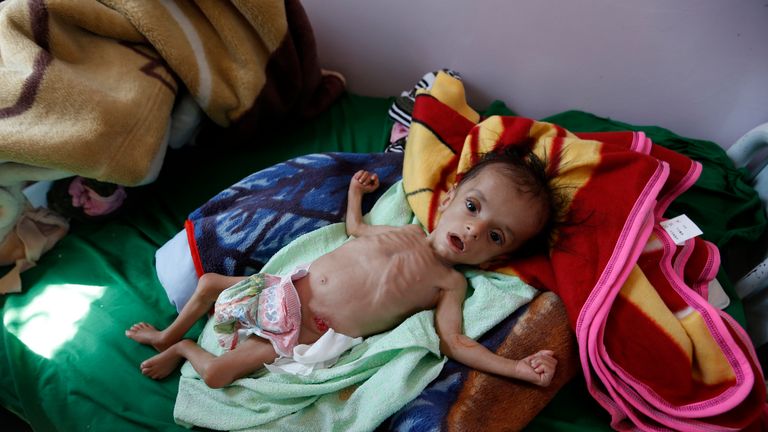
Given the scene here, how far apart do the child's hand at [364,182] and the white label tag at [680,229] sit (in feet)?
2.19

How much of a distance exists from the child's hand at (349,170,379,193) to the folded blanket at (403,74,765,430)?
109 millimetres

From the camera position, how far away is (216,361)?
3.11ft

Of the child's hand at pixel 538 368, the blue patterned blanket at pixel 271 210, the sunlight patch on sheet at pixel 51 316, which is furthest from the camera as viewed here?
the blue patterned blanket at pixel 271 210

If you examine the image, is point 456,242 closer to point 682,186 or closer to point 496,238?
point 496,238

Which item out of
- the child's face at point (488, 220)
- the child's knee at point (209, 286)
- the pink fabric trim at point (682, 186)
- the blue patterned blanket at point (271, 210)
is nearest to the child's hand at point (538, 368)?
the child's face at point (488, 220)

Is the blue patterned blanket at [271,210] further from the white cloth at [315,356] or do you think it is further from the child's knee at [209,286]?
the white cloth at [315,356]

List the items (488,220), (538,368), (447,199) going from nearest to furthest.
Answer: (538,368) < (488,220) < (447,199)

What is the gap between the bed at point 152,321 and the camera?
903 mm

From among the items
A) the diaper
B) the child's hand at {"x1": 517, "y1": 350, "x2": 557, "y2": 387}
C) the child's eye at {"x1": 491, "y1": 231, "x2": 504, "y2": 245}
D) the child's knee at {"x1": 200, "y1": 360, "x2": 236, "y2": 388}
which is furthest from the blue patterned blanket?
the child's hand at {"x1": 517, "y1": 350, "x2": 557, "y2": 387}

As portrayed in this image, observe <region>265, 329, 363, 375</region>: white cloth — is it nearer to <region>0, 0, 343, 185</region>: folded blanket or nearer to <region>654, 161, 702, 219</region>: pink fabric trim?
<region>0, 0, 343, 185</region>: folded blanket

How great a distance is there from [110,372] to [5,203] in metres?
0.48

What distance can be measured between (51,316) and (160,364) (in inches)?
11.1

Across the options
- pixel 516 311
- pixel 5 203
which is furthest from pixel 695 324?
pixel 5 203

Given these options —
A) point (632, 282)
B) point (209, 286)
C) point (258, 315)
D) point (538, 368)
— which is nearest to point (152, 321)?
point (209, 286)
